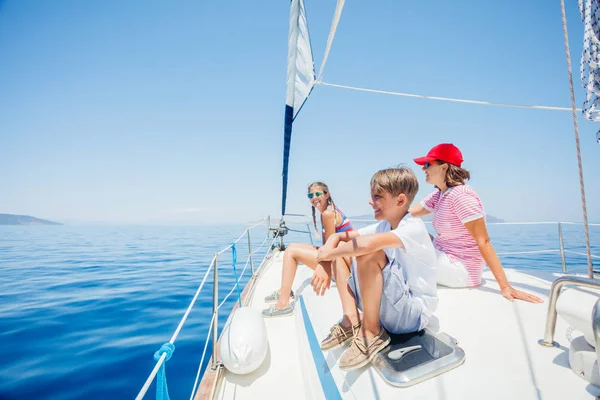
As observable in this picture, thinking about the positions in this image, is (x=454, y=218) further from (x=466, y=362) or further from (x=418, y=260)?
(x=466, y=362)

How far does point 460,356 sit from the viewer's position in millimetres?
1294

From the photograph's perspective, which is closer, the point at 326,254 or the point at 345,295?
the point at 326,254

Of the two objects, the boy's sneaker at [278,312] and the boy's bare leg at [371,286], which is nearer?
the boy's bare leg at [371,286]

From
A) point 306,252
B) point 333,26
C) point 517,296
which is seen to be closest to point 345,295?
point 306,252

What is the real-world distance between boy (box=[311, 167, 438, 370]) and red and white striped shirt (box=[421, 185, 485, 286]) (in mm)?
719

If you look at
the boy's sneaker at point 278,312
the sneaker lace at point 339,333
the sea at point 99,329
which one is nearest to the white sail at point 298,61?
the sea at point 99,329

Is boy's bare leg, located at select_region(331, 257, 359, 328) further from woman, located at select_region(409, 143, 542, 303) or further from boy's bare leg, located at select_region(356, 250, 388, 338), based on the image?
woman, located at select_region(409, 143, 542, 303)

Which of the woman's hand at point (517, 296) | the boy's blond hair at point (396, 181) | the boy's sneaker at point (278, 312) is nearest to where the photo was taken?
the boy's blond hair at point (396, 181)

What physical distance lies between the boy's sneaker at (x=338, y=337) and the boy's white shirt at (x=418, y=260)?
1.35 ft

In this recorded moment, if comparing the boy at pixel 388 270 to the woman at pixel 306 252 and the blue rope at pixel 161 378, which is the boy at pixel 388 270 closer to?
the blue rope at pixel 161 378

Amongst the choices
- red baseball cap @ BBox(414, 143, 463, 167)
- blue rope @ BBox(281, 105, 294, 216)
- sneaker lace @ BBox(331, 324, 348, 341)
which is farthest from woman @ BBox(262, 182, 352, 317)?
blue rope @ BBox(281, 105, 294, 216)

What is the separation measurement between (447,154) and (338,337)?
1569 mm

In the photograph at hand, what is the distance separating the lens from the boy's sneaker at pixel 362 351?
1346mm

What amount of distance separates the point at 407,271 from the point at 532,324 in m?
0.78
